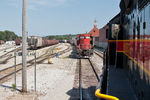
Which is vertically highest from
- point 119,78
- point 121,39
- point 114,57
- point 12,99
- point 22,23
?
point 22,23

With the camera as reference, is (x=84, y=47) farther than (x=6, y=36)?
No

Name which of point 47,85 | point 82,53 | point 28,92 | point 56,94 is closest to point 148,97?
point 56,94

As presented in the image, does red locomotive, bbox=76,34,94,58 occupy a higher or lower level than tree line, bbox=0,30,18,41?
lower

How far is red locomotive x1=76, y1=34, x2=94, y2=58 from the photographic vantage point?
23578mm

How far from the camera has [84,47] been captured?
23578 millimetres

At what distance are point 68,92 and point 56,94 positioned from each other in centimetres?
60

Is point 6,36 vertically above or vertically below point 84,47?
above

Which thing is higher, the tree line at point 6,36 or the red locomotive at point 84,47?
the tree line at point 6,36

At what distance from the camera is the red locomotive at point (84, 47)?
23.6 metres

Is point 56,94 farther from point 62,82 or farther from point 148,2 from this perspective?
point 148,2

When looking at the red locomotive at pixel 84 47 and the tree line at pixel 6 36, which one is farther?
the tree line at pixel 6 36

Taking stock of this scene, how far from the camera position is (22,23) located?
855 centimetres

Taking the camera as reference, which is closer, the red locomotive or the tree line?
the red locomotive

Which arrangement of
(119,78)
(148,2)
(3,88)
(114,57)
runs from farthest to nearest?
(3,88)
(114,57)
(119,78)
(148,2)
